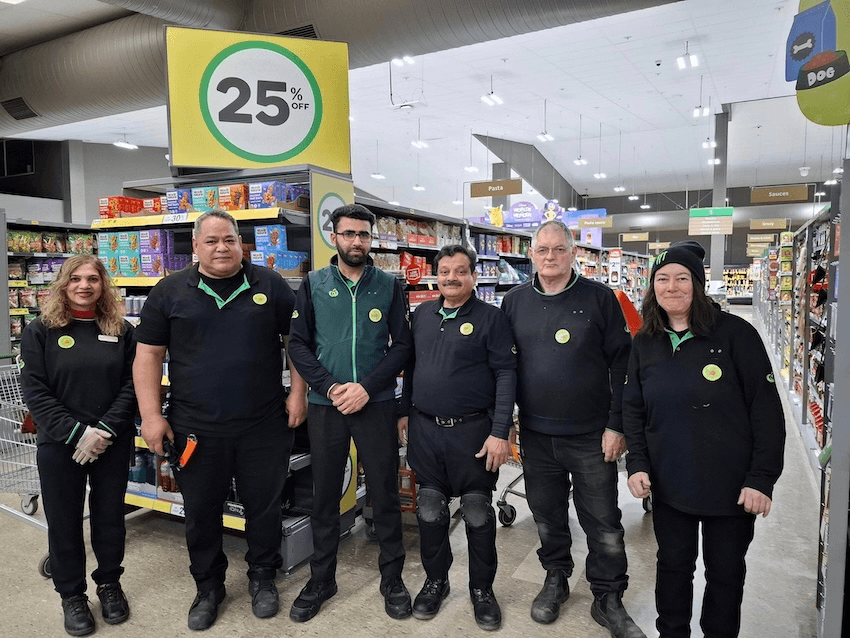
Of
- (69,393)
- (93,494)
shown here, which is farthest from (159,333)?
(93,494)

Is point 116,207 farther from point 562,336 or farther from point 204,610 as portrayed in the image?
point 562,336

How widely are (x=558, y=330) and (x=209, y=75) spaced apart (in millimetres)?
2622

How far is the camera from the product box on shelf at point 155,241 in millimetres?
3682

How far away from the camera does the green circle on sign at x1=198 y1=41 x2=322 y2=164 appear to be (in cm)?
361

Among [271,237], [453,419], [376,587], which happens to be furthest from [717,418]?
[271,237]

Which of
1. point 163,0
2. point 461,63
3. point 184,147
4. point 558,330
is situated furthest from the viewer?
point 461,63

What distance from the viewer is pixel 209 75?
3613mm

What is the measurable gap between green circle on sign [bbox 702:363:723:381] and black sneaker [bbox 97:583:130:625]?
2707 mm

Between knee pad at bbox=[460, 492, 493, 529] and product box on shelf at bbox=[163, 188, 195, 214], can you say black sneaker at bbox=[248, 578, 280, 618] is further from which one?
product box on shelf at bbox=[163, 188, 195, 214]

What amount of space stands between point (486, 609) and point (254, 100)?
10.3ft

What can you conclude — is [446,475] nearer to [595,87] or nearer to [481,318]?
[481,318]

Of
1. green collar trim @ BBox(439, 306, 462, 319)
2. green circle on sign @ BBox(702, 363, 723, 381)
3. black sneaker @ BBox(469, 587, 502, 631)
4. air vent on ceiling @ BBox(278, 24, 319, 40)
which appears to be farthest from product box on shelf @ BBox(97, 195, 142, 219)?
air vent on ceiling @ BBox(278, 24, 319, 40)

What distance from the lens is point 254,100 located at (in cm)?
370

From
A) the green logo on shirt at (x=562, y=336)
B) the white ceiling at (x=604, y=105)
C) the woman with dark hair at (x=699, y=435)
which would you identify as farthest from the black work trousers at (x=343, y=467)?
the white ceiling at (x=604, y=105)
